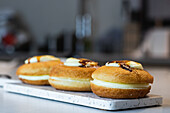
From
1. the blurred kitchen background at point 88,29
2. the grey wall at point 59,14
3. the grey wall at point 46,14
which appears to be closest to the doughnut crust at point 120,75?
the blurred kitchen background at point 88,29

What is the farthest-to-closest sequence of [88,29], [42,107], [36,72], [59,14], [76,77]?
[59,14]
[88,29]
[36,72]
[76,77]
[42,107]

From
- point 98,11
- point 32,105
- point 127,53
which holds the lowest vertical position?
point 127,53

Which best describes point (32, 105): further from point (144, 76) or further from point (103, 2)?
point (103, 2)

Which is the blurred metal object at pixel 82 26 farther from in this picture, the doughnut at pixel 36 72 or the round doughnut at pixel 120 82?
the round doughnut at pixel 120 82

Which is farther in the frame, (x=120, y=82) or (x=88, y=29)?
(x=88, y=29)

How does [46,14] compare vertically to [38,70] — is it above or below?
above

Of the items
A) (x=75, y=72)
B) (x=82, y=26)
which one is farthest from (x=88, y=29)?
(x=75, y=72)

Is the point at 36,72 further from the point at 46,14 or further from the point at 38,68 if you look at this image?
the point at 46,14

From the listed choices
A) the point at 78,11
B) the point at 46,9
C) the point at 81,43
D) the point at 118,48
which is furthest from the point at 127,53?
the point at 46,9
